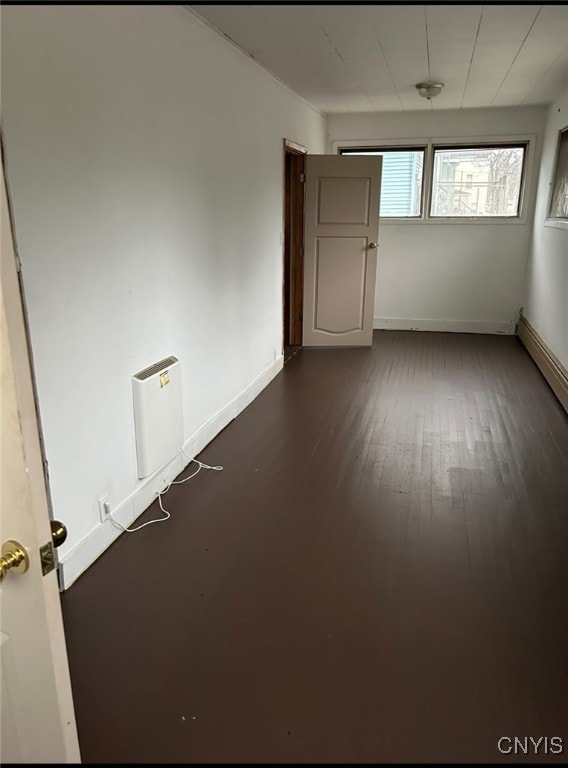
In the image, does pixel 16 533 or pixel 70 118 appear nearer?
pixel 16 533

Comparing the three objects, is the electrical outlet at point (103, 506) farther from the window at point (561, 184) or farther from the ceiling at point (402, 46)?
the window at point (561, 184)

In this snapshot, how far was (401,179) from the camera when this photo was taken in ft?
21.9

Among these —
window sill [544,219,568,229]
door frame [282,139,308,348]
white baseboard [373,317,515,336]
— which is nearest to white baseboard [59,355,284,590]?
door frame [282,139,308,348]

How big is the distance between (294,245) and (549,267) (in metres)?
2.45

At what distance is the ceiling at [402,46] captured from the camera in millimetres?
2934

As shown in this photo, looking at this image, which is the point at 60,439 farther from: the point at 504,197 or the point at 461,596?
the point at 504,197

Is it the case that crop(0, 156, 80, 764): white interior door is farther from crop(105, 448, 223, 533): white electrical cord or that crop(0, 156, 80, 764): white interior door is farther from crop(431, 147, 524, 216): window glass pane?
crop(431, 147, 524, 216): window glass pane

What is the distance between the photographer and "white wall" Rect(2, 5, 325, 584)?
1.92 metres

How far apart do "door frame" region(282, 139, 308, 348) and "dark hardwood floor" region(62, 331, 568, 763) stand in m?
2.57

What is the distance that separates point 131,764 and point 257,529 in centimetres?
121

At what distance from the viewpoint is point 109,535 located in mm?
2494

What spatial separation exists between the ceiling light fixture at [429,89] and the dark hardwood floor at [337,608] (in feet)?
9.63

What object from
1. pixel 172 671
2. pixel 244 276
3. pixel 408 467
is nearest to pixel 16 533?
pixel 172 671

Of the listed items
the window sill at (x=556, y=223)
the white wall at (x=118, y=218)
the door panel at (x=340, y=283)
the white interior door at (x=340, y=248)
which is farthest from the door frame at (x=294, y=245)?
the window sill at (x=556, y=223)
